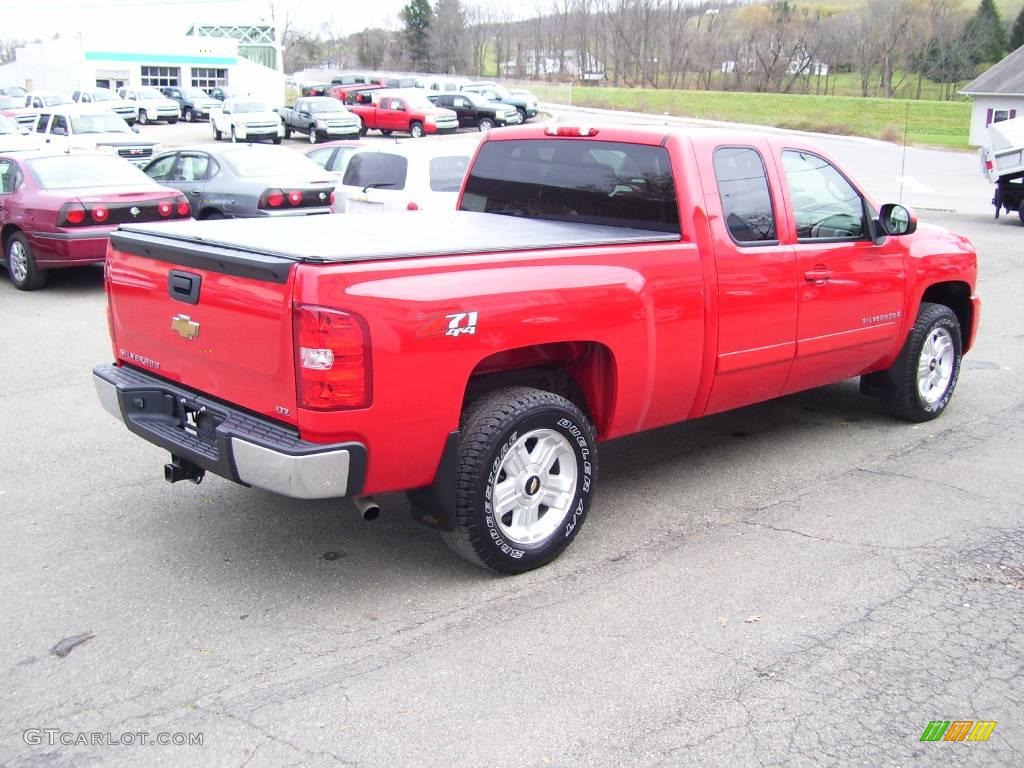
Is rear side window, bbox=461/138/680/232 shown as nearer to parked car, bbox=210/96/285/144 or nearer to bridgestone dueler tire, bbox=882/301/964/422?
bridgestone dueler tire, bbox=882/301/964/422

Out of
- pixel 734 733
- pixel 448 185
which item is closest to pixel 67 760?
pixel 734 733

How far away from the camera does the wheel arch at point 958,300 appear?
712cm

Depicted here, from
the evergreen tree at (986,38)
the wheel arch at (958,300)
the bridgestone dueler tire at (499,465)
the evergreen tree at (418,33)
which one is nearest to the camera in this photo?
the bridgestone dueler tire at (499,465)

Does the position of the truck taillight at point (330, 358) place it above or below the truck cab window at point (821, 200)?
below

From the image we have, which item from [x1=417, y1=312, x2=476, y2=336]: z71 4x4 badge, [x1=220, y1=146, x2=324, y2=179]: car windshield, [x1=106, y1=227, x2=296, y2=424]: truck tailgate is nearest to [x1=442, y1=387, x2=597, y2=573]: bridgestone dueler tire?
[x1=417, y1=312, x2=476, y2=336]: z71 4x4 badge

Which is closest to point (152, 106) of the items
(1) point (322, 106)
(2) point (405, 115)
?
(1) point (322, 106)

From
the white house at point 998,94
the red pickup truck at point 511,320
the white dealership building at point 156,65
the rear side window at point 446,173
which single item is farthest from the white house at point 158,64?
the red pickup truck at point 511,320

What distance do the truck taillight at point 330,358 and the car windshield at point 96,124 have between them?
87.1 feet

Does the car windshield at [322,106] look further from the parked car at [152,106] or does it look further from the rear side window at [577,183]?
the rear side window at [577,183]

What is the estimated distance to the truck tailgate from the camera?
394cm

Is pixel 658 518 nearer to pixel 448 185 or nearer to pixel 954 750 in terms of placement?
pixel 954 750

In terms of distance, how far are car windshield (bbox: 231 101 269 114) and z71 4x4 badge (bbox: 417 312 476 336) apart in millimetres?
38139

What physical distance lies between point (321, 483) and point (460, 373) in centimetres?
72

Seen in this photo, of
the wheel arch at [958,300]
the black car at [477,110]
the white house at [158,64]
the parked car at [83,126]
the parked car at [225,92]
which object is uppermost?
the white house at [158,64]
